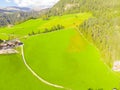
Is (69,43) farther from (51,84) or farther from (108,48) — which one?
(51,84)

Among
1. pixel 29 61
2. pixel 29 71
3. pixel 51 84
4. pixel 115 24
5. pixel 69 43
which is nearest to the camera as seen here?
pixel 51 84

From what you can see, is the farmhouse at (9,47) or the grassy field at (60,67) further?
the farmhouse at (9,47)

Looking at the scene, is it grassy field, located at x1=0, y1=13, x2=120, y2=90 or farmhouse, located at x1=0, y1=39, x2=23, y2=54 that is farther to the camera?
farmhouse, located at x1=0, y1=39, x2=23, y2=54

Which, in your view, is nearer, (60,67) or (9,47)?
(60,67)

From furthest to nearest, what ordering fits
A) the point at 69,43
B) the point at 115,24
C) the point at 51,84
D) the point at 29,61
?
the point at 69,43 → the point at 115,24 → the point at 29,61 → the point at 51,84

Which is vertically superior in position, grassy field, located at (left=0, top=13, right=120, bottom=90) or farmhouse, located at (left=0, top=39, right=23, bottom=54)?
farmhouse, located at (left=0, top=39, right=23, bottom=54)

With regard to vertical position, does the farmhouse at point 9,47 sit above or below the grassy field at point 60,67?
above

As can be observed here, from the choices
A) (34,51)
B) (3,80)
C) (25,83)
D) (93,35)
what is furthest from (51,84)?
(93,35)

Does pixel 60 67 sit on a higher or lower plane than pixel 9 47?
lower
